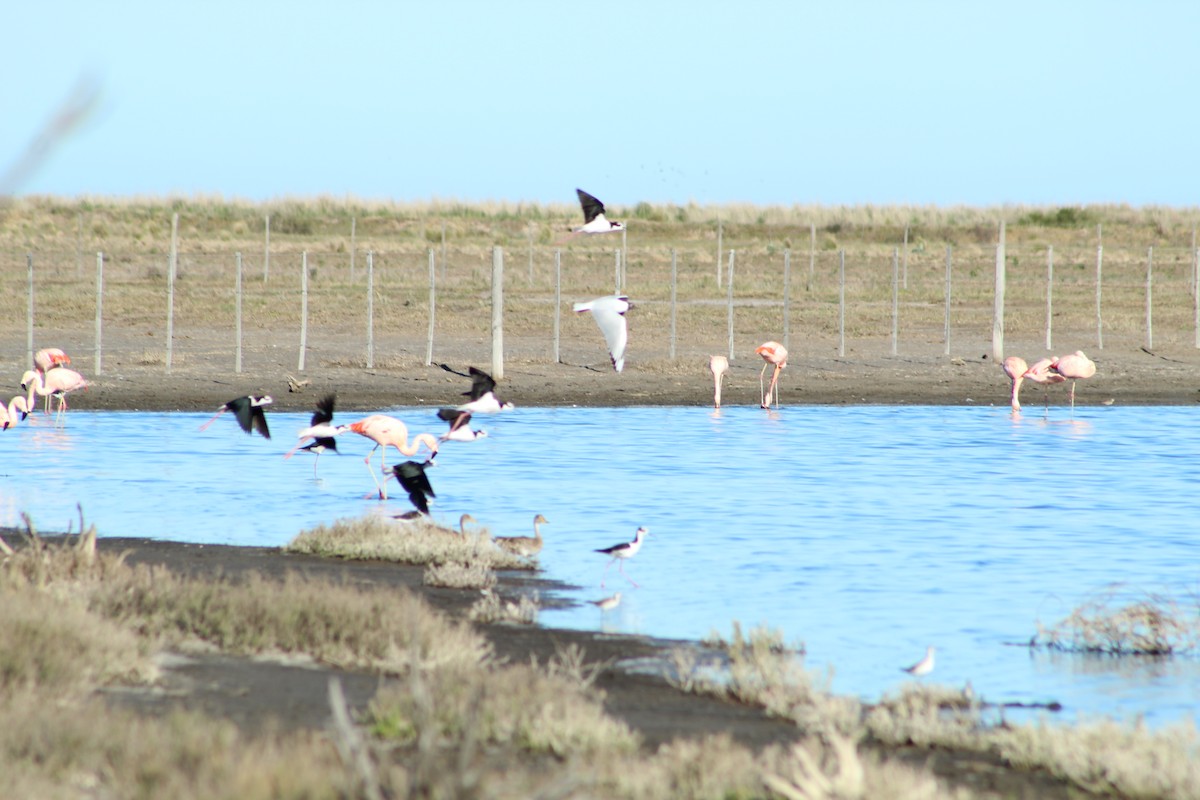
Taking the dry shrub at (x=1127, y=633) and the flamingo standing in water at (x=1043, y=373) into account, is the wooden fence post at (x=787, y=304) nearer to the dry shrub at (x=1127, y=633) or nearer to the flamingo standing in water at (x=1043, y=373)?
the flamingo standing in water at (x=1043, y=373)

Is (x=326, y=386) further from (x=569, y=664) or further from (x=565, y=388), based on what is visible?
(x=569, y=664)

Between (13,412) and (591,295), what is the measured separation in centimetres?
2025

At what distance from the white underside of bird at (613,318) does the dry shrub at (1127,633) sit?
24.3 feet

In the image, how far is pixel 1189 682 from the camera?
8141 millimetres

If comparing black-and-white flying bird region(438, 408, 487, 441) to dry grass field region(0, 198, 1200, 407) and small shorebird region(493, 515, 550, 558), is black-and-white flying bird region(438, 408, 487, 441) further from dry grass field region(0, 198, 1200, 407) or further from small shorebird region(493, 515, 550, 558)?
dry grass field region(0, 198, 1200, 407)

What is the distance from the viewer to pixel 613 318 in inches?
647

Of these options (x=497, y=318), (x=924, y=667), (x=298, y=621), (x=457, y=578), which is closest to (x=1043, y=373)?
(x=497, y=318)

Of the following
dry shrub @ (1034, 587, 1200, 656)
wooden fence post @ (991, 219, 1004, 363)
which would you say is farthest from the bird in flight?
wooden fence post @ (991, 219, 1004, 363)

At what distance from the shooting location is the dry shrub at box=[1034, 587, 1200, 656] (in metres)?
8.71

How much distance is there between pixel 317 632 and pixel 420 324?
932 inches

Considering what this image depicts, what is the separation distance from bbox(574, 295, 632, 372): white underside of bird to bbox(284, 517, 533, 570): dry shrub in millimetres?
5117

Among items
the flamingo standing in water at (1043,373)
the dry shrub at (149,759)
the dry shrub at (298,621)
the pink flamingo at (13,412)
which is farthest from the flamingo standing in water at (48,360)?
the dry shrub at (149,759)

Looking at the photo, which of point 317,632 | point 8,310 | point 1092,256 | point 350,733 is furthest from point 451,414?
point 1092,256

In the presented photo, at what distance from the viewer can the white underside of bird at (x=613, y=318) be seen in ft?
52.2
